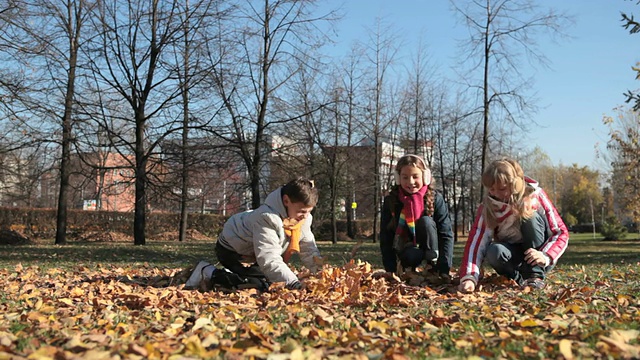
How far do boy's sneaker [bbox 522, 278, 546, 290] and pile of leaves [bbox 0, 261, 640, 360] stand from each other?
0.12 m

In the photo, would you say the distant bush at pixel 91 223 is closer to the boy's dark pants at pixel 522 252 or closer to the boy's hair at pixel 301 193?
the boy's hair at pixel 301 193

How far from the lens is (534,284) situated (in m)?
4.73

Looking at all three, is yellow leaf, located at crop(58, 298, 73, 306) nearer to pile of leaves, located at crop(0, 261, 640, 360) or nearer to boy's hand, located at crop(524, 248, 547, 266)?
pile of leaves, located at crop(0, 261, 640, 360)

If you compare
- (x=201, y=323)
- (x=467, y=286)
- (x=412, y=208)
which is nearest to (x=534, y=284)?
(x=467, y=286)

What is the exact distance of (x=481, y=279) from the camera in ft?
17.0

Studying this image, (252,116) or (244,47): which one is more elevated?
(244,47)

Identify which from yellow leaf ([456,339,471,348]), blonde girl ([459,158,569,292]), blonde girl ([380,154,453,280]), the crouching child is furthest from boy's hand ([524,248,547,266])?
yellow leaf ([456,339,471,348])

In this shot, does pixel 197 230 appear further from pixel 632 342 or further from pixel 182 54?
pixel 632 342

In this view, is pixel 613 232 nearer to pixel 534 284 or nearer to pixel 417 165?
pixel 417 165

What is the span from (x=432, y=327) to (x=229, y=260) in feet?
9.05

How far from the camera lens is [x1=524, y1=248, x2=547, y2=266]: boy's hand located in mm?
4738

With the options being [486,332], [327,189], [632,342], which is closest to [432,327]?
[486,332]

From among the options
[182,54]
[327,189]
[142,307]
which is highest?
[182,54]

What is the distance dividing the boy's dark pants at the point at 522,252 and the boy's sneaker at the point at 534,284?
0.08m
